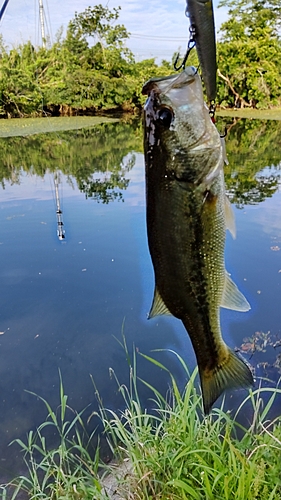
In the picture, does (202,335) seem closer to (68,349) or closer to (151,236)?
(151,236)

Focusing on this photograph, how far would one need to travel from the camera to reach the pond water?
4.00m

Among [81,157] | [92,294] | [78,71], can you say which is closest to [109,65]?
[78,71]

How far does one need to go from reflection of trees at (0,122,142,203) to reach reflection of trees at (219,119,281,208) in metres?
3.06

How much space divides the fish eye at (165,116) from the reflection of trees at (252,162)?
8015mm

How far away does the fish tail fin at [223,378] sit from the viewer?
4.59 feet

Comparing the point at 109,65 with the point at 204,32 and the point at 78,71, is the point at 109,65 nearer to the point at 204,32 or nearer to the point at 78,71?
the point at 78,71

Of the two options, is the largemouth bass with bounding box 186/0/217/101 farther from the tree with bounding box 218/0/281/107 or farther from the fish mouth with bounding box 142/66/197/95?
the tree with bounding box 218/0/281/107

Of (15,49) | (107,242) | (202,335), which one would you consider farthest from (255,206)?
(15,49)

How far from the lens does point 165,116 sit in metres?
1.19

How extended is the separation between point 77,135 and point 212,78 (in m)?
21.4

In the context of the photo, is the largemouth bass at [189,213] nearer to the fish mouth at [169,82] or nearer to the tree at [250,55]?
the fish mouth at [169,82]

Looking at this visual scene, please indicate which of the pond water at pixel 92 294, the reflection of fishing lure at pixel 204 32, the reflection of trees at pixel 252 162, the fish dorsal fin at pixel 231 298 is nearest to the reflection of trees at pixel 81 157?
the pond water at pixel 92 294

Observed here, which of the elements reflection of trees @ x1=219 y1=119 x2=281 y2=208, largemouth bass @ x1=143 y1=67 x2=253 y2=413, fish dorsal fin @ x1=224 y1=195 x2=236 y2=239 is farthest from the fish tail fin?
reflection of trees @ x1=219 y1=119 x2=281 y2=208

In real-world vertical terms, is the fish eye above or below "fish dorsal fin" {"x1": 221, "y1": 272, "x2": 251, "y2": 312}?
above
